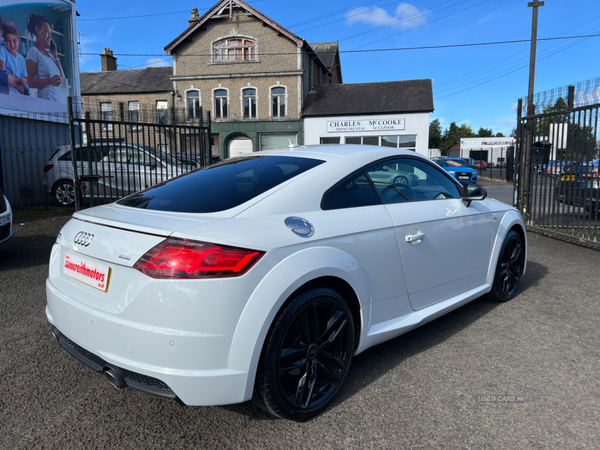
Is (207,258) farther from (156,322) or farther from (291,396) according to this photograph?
(291,396)

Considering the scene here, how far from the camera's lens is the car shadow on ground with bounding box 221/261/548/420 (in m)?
2.65

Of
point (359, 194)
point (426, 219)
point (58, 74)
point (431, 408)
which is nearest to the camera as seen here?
point (431, 408)

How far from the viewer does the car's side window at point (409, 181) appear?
3098mm

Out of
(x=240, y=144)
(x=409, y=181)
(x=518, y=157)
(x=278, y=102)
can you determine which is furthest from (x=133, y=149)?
(x=240, y=144)

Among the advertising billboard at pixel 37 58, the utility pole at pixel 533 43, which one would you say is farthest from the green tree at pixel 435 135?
the advertising billboard at pixel 37 58

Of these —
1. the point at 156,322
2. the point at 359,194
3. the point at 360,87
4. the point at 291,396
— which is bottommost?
the point at 291,396

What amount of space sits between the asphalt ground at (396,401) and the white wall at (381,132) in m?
25.5

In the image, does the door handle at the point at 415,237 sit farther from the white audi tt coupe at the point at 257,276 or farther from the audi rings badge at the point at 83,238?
the audi rings badge at the point at 83,238

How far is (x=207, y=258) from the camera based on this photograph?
6.70ft

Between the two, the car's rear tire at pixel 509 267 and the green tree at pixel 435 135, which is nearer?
the car's rear tire at pixel 509 267

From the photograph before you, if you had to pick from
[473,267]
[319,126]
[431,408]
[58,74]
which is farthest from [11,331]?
[319,126]

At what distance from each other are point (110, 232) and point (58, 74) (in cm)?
1547

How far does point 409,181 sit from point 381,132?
26.7m

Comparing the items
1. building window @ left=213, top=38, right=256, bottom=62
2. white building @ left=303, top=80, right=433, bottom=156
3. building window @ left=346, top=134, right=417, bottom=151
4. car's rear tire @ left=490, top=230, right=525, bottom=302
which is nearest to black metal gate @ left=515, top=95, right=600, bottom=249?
car's rear tire @ left=490, top=230, right=525, bottom=302
